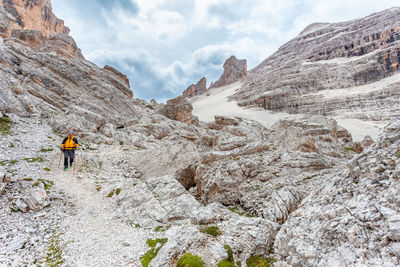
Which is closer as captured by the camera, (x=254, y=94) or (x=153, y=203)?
(x=153, y=203)

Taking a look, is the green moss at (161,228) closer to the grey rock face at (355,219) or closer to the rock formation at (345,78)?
the grey rock face at (355,219)

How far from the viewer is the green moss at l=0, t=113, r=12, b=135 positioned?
17895 millimetres

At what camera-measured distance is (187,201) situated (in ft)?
43.1

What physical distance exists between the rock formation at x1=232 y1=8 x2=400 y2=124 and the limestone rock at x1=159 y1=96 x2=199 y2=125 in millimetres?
60897

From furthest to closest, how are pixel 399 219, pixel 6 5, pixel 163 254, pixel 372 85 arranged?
1. pixel 6 5
2. pixel 372 85
3. pixel 163 254
4. pixel 399 219

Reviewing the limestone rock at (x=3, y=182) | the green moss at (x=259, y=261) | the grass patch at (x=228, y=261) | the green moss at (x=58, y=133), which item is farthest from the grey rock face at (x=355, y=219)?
the green moss at (x=58, y=133)

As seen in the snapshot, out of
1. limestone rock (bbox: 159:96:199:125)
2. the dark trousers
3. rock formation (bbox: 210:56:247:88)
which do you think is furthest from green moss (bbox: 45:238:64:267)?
rock formation (bbox: 210:56:247:88)

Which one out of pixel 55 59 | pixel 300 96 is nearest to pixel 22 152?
pixel 55 59

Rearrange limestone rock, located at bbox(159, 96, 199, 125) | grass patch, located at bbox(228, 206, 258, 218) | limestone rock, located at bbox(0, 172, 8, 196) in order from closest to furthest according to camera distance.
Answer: limestone rock, located at bbox(0, 172, 8, 196) < grass patch, located at bbox(228, 206, 258, 218) < limestone rock, located at bbox(159, 96, 199, 125)

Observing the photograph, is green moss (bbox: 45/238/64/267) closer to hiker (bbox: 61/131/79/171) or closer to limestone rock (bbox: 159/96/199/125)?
hiker (bbox: 61/131/79/171)

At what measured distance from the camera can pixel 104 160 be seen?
21.2 metres

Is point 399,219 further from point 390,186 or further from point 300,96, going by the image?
point 300,96

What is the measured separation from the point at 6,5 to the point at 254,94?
142562 millimetres

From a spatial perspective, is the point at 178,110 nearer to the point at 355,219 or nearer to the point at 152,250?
the point at 152,250
